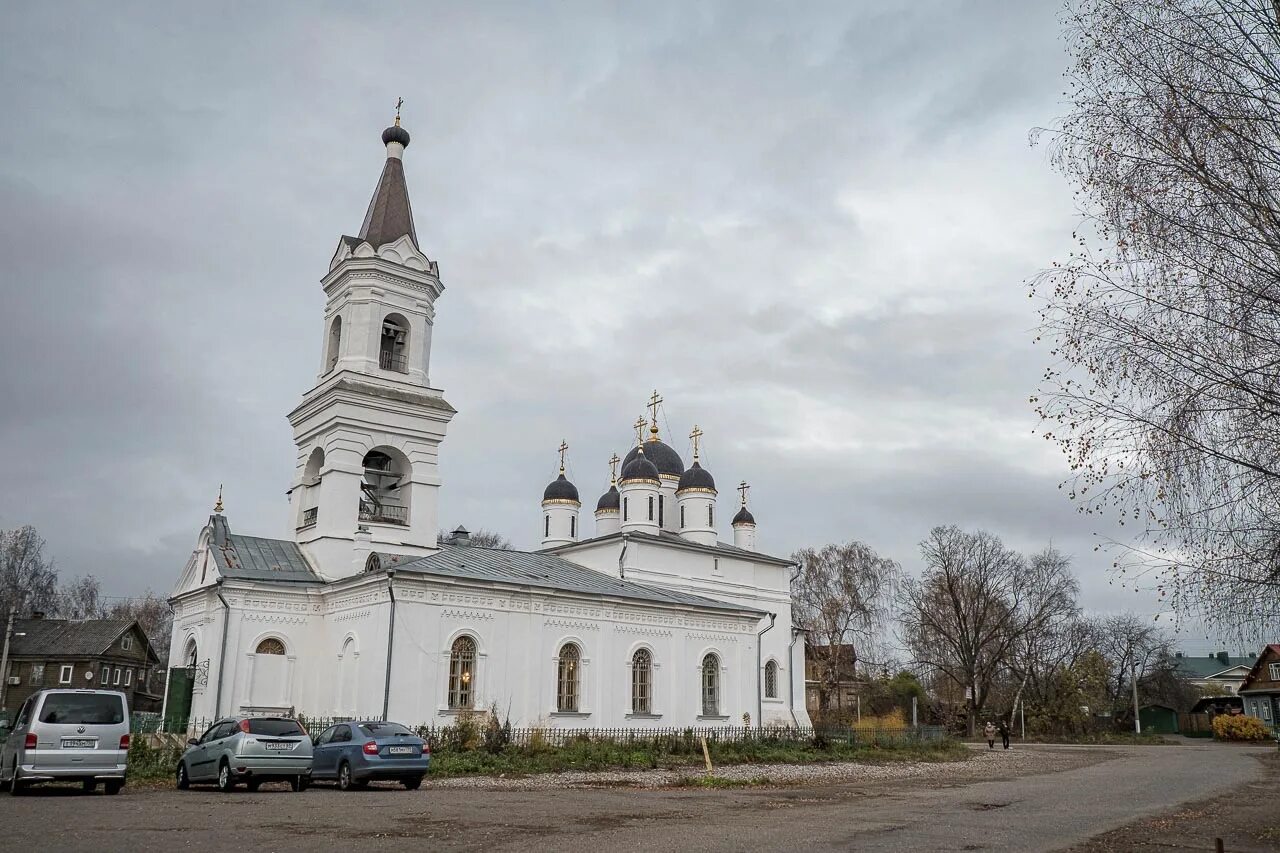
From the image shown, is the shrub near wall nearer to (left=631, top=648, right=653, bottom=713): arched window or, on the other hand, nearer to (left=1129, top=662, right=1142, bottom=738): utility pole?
(left=1129, top=662, right=1142, bottom=738): utility pole

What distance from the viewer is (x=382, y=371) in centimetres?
2836

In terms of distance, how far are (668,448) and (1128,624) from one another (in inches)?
1556

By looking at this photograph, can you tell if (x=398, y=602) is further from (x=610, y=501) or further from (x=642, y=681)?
(x=610, y=501)

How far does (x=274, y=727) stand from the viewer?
52.8 feet

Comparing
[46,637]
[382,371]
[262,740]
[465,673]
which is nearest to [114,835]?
[262,740]

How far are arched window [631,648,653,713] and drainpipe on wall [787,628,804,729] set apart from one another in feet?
30.3

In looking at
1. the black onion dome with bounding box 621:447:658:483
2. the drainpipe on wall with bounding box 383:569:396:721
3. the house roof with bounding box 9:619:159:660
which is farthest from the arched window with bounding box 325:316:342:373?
the house roof with bounding box 9:619:159:660

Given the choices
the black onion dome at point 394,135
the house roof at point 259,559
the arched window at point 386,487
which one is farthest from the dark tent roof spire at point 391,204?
the house roof at point 259,559

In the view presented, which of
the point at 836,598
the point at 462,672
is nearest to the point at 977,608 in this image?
the point at 836,598

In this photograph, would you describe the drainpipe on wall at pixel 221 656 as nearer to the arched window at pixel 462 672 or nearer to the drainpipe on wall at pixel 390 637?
the drainpipe on wall at pixel 390 637

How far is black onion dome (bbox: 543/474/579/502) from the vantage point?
40.2 metres

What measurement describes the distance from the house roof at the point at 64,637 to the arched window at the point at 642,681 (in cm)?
3480

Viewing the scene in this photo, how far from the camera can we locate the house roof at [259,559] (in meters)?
25.5

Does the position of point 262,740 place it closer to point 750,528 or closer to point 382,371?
point 382,371
